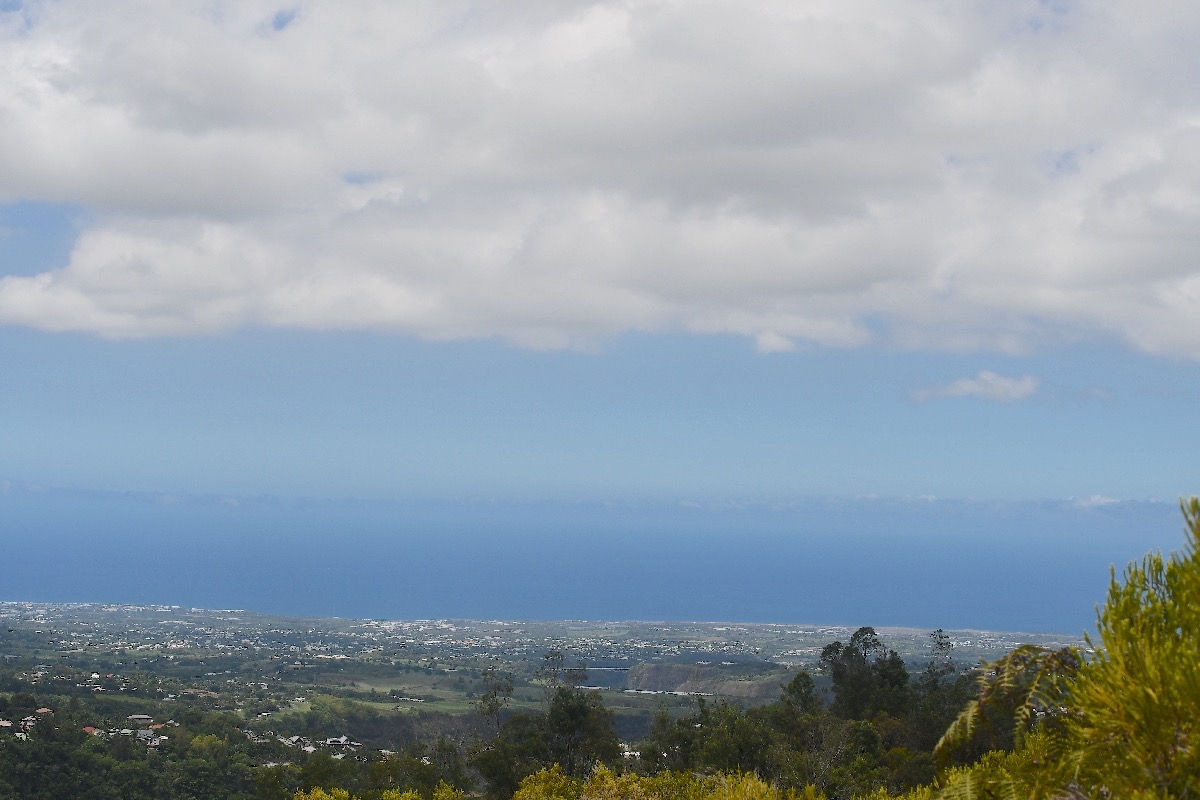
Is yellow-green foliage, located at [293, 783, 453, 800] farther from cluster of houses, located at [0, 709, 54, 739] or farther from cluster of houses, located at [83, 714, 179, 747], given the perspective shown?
cluster of houses, located at [83, 714, 179, 747]

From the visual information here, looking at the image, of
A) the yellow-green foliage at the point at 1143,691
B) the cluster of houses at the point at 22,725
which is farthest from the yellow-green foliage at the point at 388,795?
the cluster of houses at the point at 22,725

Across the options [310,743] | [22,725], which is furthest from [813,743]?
[22,725]

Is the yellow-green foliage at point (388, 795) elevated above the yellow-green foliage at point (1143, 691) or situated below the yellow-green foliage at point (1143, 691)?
below

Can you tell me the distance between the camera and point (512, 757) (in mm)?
A: 35000

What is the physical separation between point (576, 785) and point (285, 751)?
3809cm

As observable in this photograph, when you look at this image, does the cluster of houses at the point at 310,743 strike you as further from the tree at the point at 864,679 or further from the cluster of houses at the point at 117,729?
the tree at the point at 864,679

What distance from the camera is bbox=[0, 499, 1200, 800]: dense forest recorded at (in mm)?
6070

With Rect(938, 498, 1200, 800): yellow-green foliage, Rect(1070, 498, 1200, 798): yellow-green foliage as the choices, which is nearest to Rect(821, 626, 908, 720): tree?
Rect(938, 498, 1200, 800): yellow-green foliage

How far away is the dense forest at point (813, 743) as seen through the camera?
19.9 ft

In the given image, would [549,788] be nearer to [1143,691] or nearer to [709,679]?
[1143,691]

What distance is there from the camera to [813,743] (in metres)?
34.2

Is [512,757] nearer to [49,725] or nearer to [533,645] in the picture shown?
[49,725]

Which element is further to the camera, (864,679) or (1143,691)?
(864,679)

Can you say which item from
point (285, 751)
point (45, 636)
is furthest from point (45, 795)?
point (45, 636)
